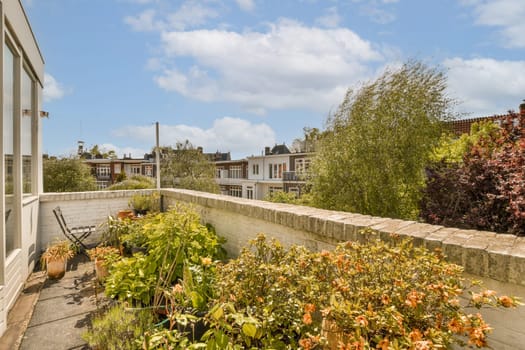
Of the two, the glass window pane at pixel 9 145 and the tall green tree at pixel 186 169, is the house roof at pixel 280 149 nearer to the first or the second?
the tall green tree at pixel 186 169

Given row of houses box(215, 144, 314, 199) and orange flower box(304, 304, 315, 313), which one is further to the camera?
row of houses box(215, 144, 314, 199)

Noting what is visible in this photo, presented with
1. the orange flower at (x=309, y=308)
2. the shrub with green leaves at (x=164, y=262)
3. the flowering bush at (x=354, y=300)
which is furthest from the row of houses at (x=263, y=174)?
the orange flower at (x=309, y=308)

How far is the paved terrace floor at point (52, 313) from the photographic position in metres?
2.88

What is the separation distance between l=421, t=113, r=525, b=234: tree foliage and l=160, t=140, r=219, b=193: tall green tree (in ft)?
84.3

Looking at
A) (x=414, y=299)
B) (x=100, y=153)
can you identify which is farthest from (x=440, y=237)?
(x=100, y=153)

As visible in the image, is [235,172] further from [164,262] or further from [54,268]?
[164,262]

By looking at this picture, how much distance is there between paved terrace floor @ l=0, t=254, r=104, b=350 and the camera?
2883 millimetres

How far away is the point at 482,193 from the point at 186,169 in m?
27.9

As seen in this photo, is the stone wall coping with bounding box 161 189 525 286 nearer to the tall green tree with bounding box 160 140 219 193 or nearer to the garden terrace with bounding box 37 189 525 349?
the garden terrace with bounding box 37 189 525 349

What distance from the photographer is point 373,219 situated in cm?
265

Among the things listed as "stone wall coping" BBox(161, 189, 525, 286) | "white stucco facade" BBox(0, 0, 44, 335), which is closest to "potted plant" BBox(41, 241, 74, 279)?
"white stucco facade" BBox(0, 0, 44, 335)

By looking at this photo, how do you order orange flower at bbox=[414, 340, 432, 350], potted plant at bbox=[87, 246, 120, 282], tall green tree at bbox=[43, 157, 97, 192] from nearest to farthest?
orange flower at bbox=[414, 340, 432, 350] < potted plant at bbox=[87, 246, 120, 282] < tall green tree at bbox=[43, 157, 97, 192]

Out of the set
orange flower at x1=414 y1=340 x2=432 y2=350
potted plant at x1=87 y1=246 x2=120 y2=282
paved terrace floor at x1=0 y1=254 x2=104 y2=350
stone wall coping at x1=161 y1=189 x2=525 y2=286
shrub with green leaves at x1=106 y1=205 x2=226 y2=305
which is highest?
stone wall coping at x1=161 y1=189 x2=525 y2=286

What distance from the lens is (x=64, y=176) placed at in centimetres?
1872
